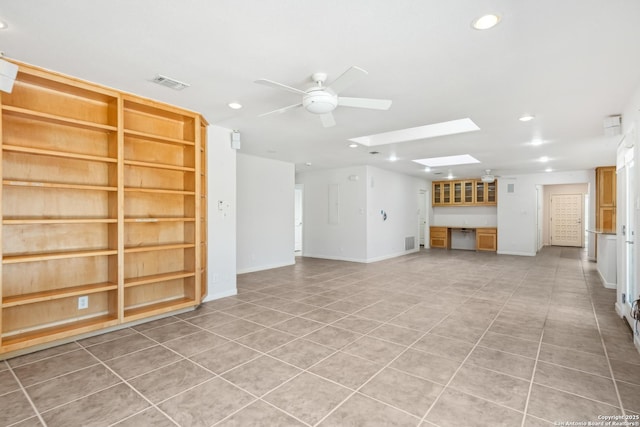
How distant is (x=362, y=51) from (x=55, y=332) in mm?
3672

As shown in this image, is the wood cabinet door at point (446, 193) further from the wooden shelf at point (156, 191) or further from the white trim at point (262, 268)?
the wooden shelf at point (156, 191)

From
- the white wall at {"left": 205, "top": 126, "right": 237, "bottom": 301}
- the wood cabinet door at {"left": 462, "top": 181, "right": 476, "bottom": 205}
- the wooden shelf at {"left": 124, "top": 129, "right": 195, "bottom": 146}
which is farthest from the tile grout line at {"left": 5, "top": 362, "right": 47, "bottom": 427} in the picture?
the wood cabinet door at {"left": 462, "top": 181, "right": 476, "bottom": 205}

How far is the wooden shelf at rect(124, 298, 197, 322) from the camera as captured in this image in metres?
3.51

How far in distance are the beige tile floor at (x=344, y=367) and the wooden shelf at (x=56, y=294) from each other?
0.48 meters

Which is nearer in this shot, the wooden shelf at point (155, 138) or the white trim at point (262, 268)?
the wooden shelf at point (155, 138)

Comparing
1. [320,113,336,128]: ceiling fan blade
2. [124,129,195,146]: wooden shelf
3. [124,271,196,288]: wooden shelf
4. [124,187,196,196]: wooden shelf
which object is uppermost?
[320,113,336,128]: ceiling fan blade

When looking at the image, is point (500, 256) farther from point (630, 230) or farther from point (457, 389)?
point (457, 389)

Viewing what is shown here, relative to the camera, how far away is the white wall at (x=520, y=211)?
30.6 feet

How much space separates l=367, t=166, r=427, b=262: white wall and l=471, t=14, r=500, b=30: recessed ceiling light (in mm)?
5847

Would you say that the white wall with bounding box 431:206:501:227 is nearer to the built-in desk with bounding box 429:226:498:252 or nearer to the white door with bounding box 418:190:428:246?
the built-in desk with bounding box 429:226:498:252

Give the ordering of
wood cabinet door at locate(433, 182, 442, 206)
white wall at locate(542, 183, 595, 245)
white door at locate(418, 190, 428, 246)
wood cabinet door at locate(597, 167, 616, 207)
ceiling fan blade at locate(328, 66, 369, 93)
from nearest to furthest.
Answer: ceiling fan blade at locate(328, 66, 369, 93), wood cabinet door at locate(597, 167, 616, 207), white door at locate(418, 190, 428, 246), wood cabinet door at locate(433, 182, 442, 206), white wall at locate(542, 183, 595, 245)

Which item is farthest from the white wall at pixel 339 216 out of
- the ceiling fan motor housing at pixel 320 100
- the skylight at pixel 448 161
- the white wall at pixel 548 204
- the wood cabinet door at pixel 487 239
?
the white wall at pixel 548 204

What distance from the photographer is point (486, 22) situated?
211 cm

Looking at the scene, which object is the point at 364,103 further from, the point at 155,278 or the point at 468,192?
the point at 468,192
